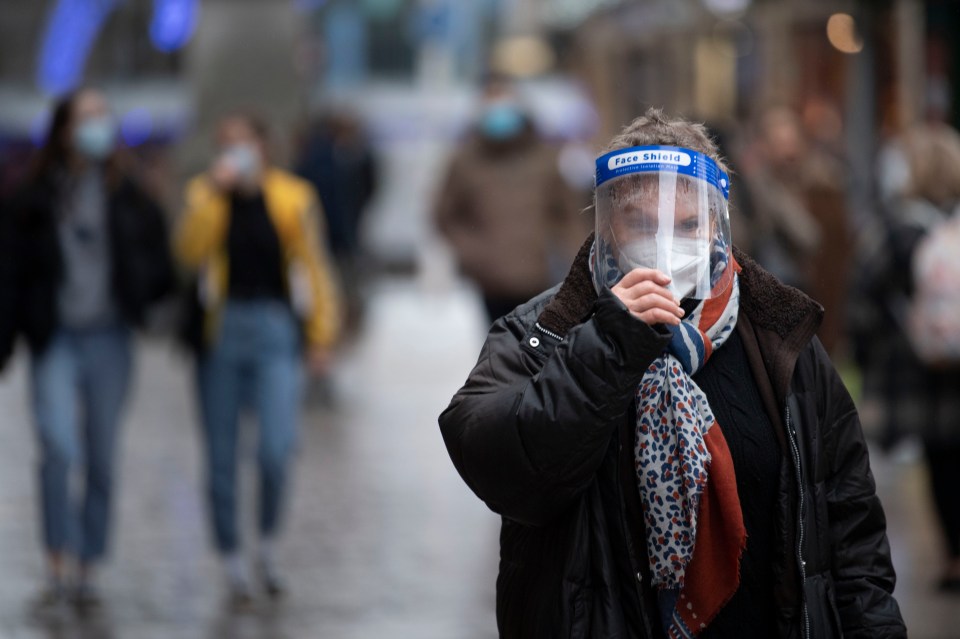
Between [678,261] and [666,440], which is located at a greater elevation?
[678,261]

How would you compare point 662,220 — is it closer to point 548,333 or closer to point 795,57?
point 548,333

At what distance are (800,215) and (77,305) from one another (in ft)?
18.3

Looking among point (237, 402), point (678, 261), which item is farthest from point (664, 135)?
point (237, 402)

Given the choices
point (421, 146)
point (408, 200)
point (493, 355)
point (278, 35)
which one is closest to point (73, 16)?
point (421, 146)

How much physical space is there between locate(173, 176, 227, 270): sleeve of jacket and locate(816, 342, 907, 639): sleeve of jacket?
177 inches

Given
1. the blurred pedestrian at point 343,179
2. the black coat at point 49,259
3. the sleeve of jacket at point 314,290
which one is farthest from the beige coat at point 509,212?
the blurred pedestrian at point 343,179

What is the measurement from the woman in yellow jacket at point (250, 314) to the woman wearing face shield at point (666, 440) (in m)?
4.17

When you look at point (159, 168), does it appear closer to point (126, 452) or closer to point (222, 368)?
point (126, 452)

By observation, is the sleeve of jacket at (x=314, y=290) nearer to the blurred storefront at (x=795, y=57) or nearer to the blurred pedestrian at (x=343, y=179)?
the blurred storefront at (x=795, y=57)

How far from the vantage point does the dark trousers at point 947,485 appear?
756cm

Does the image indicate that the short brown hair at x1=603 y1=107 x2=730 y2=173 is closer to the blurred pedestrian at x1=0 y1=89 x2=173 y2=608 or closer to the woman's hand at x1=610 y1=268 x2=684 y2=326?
the woman's hand at x1=610 y1=268 x2=684 y2=326

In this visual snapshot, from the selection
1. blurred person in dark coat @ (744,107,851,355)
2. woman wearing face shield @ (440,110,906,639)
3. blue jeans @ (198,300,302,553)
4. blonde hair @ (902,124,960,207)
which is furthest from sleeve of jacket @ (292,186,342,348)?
woman wearing face shield @ (440,110,906,639)

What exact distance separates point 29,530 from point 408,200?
2499 centimetres

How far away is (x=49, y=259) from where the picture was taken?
7.32 m
